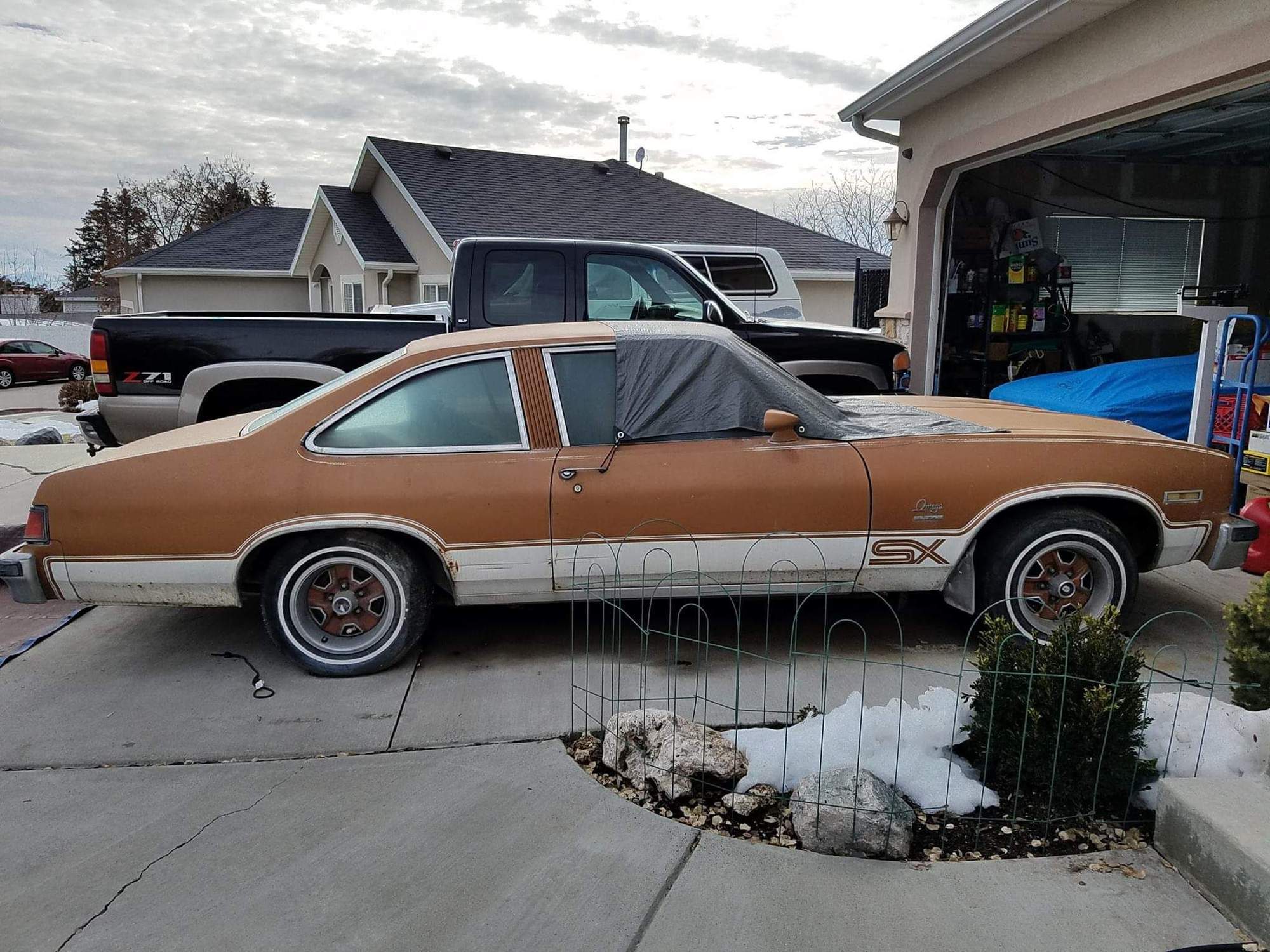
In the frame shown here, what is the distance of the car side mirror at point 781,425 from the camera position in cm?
467

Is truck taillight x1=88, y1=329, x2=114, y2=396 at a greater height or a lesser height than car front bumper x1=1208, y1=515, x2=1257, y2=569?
greater

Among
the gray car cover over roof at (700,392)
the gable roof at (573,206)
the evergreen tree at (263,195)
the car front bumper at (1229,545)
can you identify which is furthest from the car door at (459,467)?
the evergreen tree at (263,195)

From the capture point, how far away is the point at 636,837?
3281 mm

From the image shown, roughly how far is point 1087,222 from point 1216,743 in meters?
11.1

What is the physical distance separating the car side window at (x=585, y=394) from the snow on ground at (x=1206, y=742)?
2.59m

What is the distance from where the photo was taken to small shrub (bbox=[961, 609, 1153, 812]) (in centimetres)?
335

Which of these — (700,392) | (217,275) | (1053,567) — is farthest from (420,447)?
(217,275)

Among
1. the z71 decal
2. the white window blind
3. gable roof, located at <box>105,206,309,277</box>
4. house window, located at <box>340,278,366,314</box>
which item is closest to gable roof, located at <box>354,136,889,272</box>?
house window, located at <box>340,278,366,314</box>

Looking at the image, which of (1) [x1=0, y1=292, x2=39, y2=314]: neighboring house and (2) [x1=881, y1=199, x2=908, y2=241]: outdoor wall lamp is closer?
(2) [x1=881, y1=199, x2=908, y2=241]: outdoor wall lamp

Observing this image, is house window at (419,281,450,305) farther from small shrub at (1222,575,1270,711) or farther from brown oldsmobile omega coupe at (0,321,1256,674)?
small shrub at (1222,575,1270,711)

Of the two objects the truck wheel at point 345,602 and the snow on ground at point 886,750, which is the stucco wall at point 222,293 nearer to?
the truck wheel at point 345,602

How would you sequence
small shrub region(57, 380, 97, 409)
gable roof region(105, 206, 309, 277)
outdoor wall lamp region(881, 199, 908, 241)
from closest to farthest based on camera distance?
1. outdoor wall lamp region(881, 199, 908, 241)
2. small shrub region(57, 380, 97, 409)
3. gable roof region(105, 206, 309, 277)

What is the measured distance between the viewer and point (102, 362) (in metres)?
6.92

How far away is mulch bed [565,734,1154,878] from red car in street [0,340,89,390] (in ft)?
96.1
